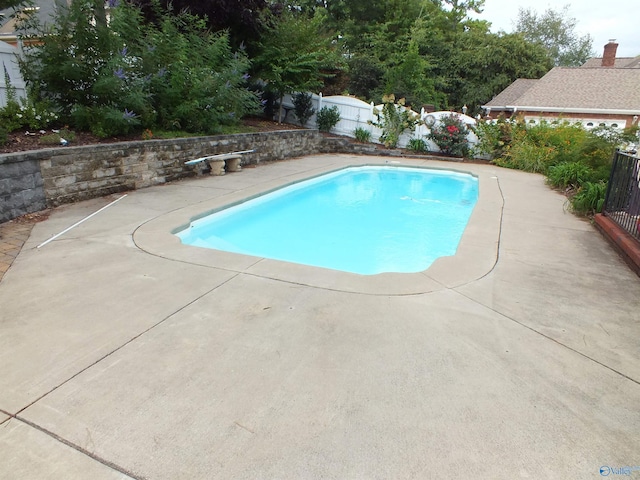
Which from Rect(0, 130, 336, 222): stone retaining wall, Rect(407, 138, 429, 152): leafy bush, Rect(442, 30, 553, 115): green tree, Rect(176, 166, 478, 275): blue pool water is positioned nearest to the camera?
Rect(0, 130, 336, 222): stone retaining wall

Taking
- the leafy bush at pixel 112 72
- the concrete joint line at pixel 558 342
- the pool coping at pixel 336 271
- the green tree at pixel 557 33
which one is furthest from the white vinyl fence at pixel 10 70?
the green tree at pixel 557 33

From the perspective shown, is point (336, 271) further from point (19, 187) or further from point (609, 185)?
point (609, 185)

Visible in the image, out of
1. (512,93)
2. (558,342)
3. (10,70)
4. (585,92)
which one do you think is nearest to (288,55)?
(10,70)

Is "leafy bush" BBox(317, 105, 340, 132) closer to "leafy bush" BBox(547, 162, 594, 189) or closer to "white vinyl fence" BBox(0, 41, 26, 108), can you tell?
"leafy bush" BBox(547, 162, 594, 189)

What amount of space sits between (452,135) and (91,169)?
34.6ft

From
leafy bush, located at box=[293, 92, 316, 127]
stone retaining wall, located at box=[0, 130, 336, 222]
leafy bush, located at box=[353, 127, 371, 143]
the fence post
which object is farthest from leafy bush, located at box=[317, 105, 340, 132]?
the fence post

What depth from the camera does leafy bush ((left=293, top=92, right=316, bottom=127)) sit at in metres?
14.2

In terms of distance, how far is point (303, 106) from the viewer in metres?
14.3

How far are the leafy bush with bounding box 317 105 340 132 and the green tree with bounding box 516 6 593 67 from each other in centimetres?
3812

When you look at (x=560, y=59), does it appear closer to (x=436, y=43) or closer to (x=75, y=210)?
(x=436, y=43)

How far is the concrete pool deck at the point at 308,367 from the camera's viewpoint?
5.72ft

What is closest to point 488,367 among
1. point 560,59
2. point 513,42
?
point 513,42

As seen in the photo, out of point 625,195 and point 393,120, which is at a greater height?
point 393,120

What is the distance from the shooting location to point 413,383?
87.8 inches
